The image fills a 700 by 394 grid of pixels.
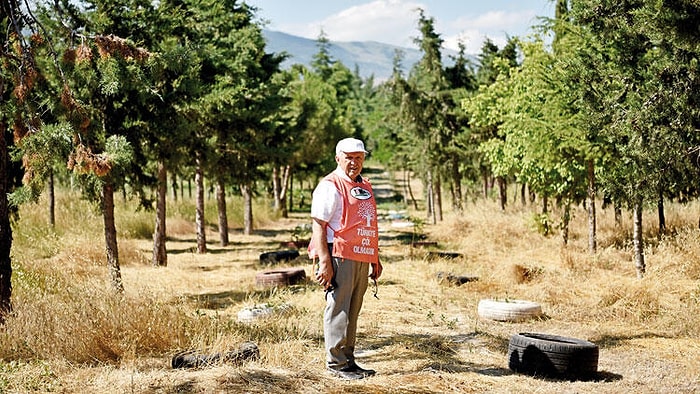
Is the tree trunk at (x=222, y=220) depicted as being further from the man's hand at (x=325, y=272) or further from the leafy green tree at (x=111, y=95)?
the man's hand at (x=325, y=272)

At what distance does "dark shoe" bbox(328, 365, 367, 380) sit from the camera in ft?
21.1

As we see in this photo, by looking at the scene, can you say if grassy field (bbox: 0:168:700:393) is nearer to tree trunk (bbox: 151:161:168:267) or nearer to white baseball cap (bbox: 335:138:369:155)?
tree trunk (bbox: 151:161:168:267)

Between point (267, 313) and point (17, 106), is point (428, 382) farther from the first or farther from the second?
point (17, 106)

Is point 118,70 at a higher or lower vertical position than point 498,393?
higher

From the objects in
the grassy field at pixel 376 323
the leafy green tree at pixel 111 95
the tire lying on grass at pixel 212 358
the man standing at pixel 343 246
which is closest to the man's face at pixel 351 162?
the man standing at pixel 343 246

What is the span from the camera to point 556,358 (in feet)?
22.7

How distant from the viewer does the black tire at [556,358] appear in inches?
271

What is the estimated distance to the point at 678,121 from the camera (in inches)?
373

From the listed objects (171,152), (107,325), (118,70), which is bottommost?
(107,325)

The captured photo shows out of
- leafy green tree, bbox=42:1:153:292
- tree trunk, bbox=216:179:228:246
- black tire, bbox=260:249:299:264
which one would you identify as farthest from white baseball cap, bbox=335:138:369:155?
tree trunk, bbox=216:179:228:246

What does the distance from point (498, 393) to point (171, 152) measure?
31.0 feet

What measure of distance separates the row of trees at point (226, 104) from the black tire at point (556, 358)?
406 cm

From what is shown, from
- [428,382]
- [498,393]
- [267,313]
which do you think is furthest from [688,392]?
[267,313]

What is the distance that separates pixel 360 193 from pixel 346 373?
1.68m
